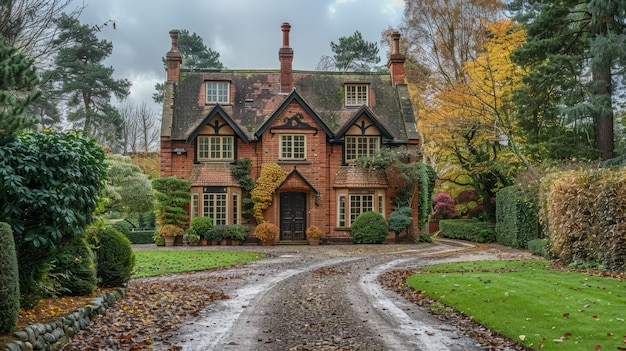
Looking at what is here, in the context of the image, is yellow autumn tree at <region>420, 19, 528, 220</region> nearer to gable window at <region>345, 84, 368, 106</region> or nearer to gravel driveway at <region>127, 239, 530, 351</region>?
gable window at <region>345, 84, 368, 106</region>

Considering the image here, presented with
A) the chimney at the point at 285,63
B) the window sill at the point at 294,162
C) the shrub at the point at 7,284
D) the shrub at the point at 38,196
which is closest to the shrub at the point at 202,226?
the window sill at the point at 294,162

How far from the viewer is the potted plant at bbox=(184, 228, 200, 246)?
95.6ft

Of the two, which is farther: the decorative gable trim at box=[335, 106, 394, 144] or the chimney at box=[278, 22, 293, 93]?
the chimney at box=[278, 22, 293, 93]

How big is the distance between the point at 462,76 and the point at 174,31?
18.3 meters

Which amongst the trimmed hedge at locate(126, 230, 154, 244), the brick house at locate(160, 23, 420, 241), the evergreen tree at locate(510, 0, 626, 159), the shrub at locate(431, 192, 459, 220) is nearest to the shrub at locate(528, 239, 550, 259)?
the evergreen tree at locate(510, 0, 626, 159)

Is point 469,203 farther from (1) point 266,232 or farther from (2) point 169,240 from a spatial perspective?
(2) point 169,240

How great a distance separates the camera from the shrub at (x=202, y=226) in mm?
29342

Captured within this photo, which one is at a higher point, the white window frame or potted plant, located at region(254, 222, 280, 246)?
the white window frame

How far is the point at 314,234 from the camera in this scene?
30.0 metres

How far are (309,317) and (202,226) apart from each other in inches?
787

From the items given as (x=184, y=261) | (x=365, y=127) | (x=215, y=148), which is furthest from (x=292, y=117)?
(x=184, y=261)

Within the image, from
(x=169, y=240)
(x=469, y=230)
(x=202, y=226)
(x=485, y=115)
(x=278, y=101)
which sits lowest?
(x=169, y=240)

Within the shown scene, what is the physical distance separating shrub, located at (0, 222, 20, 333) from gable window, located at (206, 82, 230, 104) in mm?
26375

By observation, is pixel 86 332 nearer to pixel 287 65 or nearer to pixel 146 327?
pixel 146 327
